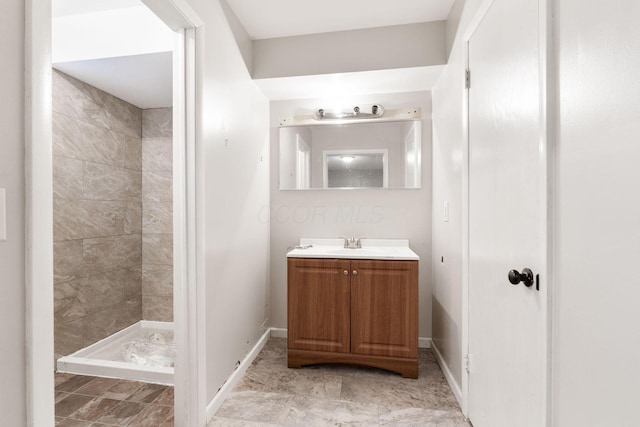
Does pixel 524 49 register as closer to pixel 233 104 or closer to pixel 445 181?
pixel 445 181

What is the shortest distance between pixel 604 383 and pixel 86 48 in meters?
2.93

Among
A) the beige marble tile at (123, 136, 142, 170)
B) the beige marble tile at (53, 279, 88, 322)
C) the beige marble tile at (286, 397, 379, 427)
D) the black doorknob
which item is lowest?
the beige marble tile at (286, 397, 379, 427)

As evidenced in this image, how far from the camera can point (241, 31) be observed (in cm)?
209

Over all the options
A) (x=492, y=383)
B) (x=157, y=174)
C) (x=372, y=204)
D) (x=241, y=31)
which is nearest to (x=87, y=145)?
(x=157, y=174)

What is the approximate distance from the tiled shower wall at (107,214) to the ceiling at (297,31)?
31 cm

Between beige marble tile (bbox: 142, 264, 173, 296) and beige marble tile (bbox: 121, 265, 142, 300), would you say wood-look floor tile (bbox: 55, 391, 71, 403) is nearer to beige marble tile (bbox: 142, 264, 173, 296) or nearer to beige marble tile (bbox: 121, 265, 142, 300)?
beige marble tile (bbox: 121, 265, 142, 300)

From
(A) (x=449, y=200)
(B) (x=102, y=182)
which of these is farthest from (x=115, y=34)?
(A) (x=449, y=200)

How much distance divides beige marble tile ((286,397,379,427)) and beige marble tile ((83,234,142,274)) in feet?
6.50

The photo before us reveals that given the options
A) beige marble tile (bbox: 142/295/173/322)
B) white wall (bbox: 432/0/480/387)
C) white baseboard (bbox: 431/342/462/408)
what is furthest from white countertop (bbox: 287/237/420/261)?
beige marble tile (bbox: 142/295/173/322)

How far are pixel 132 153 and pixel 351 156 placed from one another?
2086 mm

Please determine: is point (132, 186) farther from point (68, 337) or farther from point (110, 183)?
point (68, 337)

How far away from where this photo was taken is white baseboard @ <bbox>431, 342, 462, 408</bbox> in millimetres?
1777

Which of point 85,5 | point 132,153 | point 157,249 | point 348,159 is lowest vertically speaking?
point 157,249

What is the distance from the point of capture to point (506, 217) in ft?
3.93
